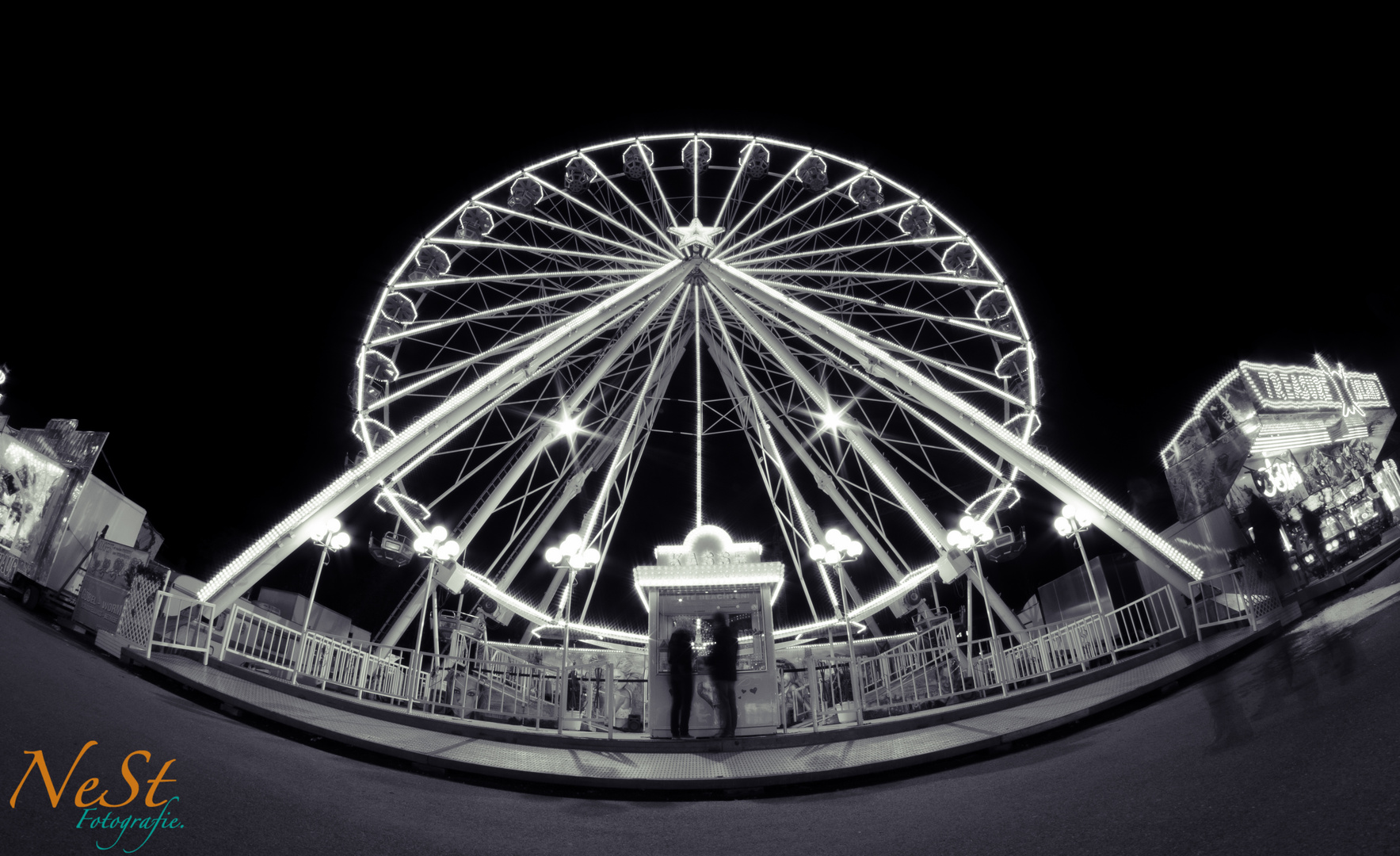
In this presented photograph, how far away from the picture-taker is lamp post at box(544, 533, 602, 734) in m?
9.68

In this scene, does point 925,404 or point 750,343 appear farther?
point 750,343

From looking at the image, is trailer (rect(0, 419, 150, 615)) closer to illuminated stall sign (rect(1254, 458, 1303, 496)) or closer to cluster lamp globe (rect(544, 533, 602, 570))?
cluster lamp globe (rect(544, 533, 602, 570))

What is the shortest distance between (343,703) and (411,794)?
196 inches

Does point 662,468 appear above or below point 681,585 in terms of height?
above

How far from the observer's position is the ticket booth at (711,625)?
10.4 meters

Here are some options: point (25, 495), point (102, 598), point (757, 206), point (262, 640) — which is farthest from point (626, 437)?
point (25, 495)

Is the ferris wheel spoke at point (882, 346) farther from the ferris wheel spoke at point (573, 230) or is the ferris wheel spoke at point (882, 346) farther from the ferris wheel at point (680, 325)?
the ferris wheel spoke at point (573, 230)

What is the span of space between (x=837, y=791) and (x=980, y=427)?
9676 millimetres

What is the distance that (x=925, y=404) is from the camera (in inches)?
591

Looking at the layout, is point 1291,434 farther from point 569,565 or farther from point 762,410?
point 569,565

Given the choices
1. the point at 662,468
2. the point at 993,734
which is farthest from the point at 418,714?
the point at 662,468

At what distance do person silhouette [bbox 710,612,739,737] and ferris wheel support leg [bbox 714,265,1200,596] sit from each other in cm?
712

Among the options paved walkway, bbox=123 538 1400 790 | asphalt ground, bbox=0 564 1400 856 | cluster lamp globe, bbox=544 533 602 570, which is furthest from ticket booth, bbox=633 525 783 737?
asphalt ground, bbox=0 564 1400 856

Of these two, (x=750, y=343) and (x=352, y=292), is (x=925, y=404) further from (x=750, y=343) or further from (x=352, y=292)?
(x=352, y=292)
